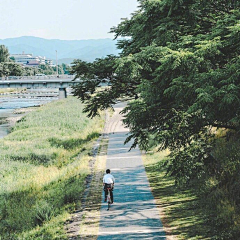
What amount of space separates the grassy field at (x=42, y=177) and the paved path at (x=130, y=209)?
153 cm

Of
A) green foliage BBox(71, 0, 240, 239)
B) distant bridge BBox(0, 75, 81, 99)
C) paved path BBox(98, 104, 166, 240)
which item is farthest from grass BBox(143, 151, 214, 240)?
distant bridge BBox(0, 75, 81, 99)

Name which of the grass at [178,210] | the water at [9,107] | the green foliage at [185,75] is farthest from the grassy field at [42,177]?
the water at [9,107]

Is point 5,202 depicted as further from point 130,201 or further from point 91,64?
point 91,64

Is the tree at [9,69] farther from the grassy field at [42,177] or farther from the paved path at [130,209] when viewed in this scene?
the paved path at [130,209]

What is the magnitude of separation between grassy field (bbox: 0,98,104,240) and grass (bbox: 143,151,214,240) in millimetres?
3370

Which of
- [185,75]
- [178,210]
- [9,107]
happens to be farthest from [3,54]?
[185,75]

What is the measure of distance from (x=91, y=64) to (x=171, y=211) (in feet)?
24.3

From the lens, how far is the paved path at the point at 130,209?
12.4 m

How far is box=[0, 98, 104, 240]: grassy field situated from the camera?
14.7m

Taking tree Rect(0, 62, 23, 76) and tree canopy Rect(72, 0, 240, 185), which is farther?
tree Rect(0, 62, 23, 76)

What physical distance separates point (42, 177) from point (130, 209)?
28.8 ft

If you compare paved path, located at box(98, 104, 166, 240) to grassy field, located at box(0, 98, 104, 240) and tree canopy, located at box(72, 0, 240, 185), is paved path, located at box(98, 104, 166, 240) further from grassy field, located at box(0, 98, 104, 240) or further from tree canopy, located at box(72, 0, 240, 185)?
tree canopy, located at box(72, 0, 240, 185)

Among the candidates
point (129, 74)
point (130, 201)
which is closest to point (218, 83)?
point (129, 74)

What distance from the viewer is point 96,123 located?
144ft
